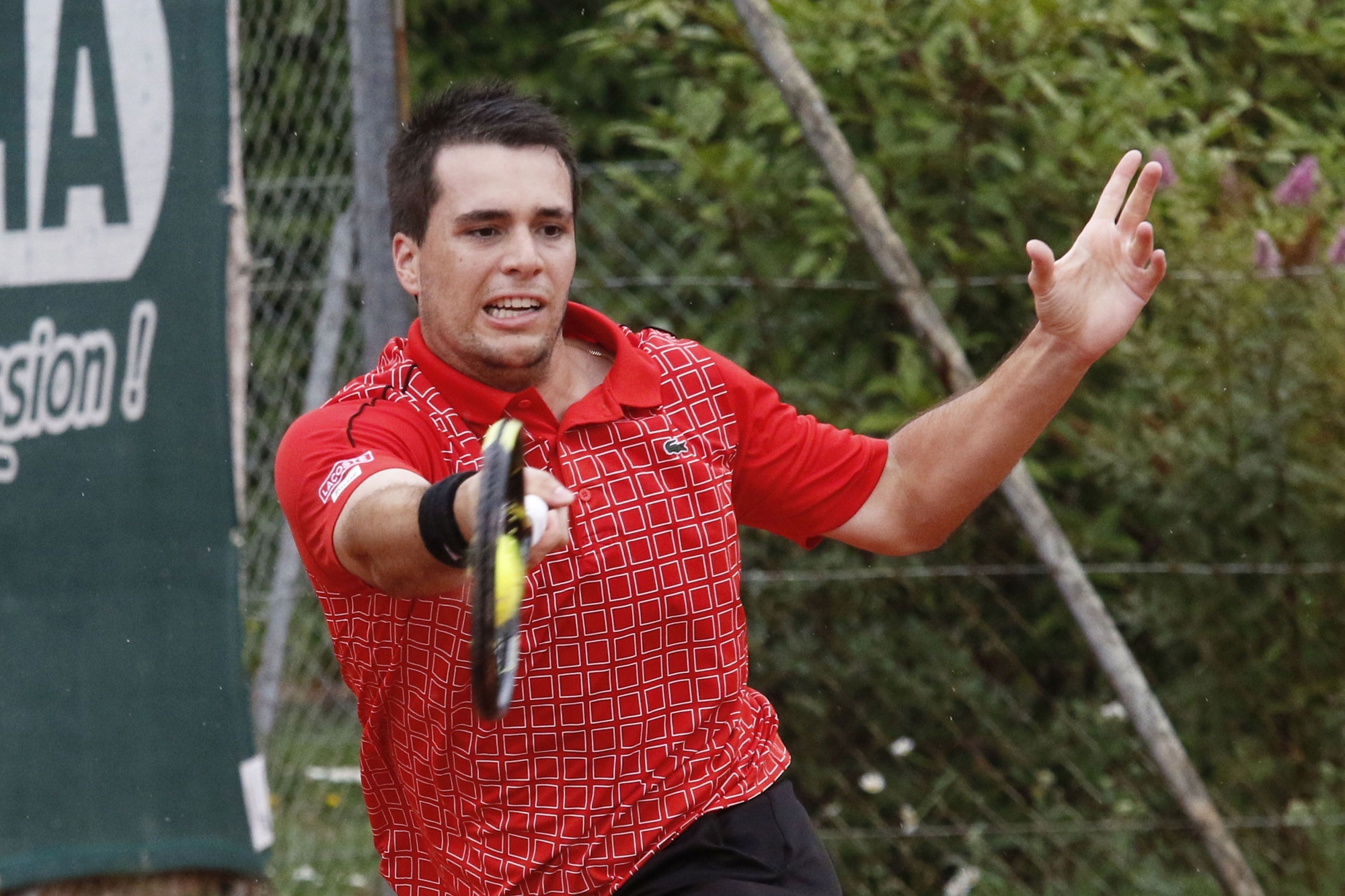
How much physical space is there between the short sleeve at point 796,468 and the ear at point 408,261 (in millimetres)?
589

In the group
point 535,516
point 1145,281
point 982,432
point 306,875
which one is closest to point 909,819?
point 306,875

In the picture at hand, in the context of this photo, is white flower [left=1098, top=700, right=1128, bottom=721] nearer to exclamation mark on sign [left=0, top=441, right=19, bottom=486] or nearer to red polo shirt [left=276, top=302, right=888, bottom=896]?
red polo shirt [left=276, top=302, right=888, bottom=896]

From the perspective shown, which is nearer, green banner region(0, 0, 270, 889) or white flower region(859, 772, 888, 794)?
green banner region(0, 0, 270, 889)

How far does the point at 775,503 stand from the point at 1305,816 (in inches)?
85.8

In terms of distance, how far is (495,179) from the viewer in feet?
9.41

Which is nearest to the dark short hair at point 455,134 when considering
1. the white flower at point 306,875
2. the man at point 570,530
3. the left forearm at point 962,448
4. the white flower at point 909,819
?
the man at point 570,530

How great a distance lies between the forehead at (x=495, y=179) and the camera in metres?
2.85

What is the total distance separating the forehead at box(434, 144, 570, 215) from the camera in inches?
112

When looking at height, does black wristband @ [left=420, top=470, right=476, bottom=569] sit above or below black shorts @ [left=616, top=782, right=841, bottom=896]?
above

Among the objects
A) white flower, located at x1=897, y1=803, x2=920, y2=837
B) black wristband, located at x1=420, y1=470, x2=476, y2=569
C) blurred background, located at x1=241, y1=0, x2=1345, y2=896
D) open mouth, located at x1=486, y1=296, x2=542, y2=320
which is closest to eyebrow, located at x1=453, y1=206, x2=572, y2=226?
open mouth, located at x1=486, y1=296, x2=542, y2=320

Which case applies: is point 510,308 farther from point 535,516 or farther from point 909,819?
point 909,819

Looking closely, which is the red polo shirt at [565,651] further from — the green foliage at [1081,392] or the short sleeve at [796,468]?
the green foliage at [1081,392]

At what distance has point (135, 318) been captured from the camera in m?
3.80

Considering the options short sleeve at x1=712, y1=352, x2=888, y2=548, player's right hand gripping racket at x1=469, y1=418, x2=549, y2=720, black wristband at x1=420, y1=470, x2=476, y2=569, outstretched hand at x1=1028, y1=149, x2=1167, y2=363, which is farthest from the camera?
short sleeve at x1=712, y1=352, x2=888, y2=548
